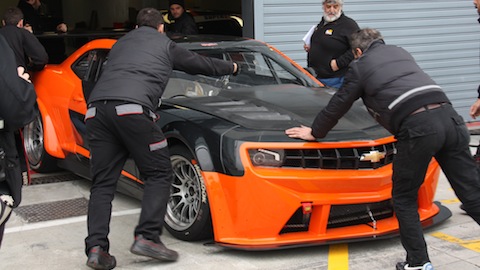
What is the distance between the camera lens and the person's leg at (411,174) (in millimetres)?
3725

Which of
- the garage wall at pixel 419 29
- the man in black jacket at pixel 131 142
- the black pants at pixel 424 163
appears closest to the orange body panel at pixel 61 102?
the man in black jacket at pixel 131 142

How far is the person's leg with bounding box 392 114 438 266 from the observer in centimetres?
372

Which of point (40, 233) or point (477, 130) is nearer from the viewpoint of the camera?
point (40, 233)

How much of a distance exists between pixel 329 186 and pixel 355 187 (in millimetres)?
191

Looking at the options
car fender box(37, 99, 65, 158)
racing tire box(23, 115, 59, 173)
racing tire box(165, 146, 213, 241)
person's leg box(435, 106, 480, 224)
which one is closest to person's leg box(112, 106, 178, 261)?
racing tire box(165, 146, 213, 241)

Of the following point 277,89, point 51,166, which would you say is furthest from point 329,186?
point 51,166

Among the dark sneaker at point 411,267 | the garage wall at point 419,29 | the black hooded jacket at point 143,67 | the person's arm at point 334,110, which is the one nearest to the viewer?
the dark sneaker at point 411,267

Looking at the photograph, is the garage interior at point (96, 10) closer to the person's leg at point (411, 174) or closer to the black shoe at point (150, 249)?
the black shoe at point (150, 249)

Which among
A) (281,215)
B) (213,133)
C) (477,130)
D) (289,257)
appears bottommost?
(477,130)

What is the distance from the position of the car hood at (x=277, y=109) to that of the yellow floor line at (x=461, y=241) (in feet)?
2.92

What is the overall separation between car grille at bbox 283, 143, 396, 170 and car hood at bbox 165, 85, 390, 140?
109 millimetres

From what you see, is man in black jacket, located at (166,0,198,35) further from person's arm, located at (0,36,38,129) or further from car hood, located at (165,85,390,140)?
person's arm, located at (0,36,38,129)

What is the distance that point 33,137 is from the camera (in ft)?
21.9

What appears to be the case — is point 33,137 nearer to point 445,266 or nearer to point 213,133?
point 213,133
